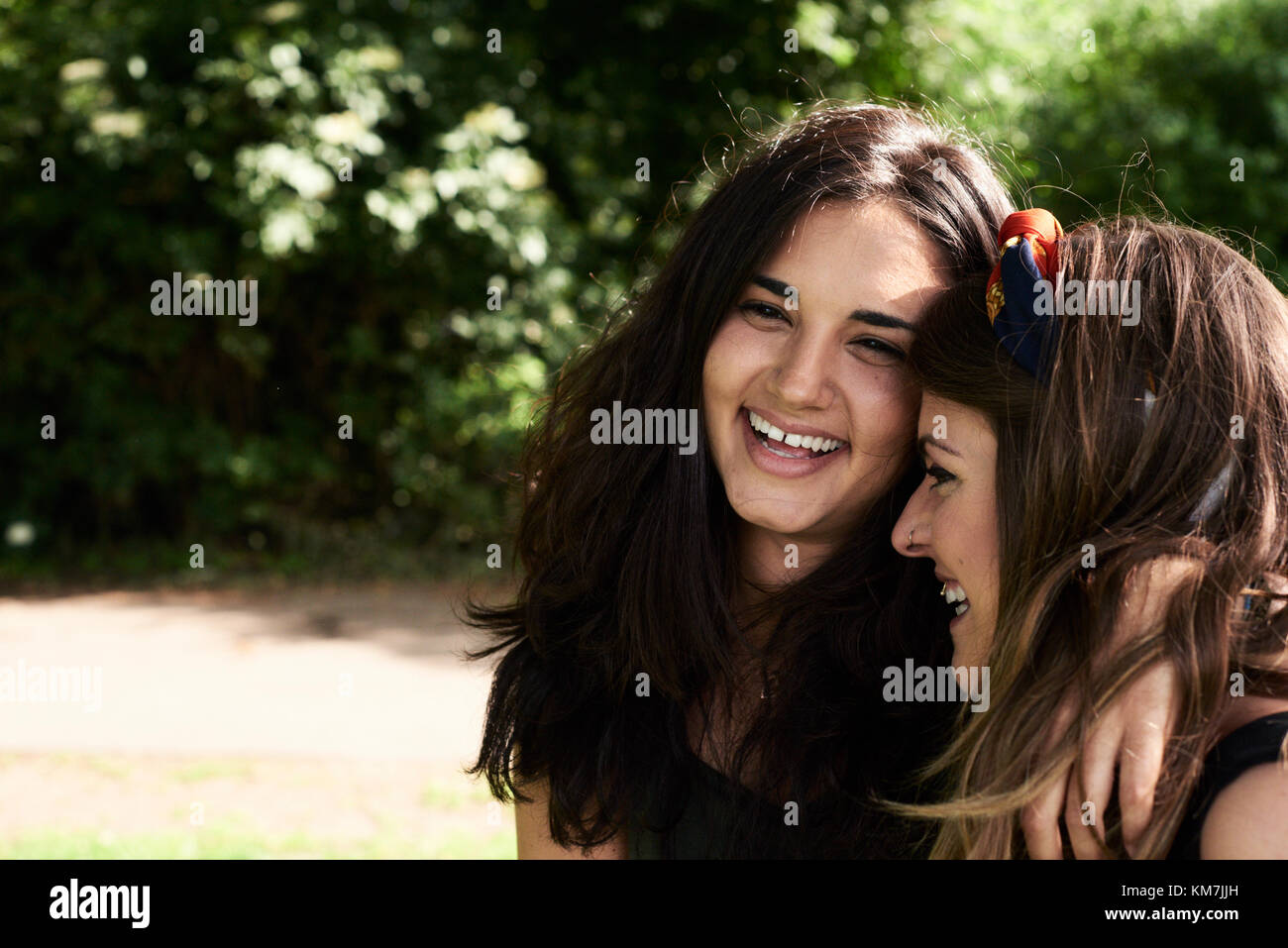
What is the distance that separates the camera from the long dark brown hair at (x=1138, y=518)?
1.64m

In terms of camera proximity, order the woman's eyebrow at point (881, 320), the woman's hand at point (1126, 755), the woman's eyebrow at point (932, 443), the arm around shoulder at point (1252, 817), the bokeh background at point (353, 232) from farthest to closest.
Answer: the bokeh background at point (353, 232)
the woman's eyebrow at point (881, 320)
the woman's eyebrow at point (932, 443)
the woman's hand at point (1126, 755)
the arm around shoulder at point (1252, 817)

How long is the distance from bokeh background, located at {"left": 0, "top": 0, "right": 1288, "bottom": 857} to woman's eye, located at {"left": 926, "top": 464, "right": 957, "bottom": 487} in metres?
4.59

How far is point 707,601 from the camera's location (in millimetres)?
2332

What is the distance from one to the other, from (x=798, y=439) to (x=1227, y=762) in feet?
2.85

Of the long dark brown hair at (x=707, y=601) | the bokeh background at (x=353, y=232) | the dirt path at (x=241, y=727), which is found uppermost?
the bokeh background at (x=353, y=232)

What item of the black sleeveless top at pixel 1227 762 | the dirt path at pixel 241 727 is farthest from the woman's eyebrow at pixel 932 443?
the dirt path at pixel 241 727

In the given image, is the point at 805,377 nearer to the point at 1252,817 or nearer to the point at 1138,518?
the point at 1138,518

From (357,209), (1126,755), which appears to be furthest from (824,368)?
(357,209)

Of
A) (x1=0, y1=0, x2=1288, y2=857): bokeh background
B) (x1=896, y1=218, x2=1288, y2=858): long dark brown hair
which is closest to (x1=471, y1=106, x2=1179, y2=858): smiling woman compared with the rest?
(x1=896, y1=218, x2=1288, y2=858): long dark brown hair

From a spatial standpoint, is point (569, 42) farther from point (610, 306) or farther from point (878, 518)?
point (878, 518)

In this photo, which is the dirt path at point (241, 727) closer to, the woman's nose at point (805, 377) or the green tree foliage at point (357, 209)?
the green tree foliage at point (357, 209)

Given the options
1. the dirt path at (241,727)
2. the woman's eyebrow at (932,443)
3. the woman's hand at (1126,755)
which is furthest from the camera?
the dirt path at (241,727)

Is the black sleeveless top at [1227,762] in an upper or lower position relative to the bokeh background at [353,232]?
lower

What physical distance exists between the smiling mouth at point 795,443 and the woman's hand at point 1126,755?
2.07 ft
